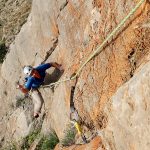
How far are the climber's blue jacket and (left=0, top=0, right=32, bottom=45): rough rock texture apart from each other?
17.2ft

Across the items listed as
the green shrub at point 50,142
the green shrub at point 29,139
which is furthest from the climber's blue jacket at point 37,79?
the green shrub at point 50,142

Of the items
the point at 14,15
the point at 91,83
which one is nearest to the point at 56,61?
the point at 91,83

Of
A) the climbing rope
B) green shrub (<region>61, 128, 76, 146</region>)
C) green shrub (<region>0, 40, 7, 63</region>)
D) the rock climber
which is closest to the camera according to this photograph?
the climbing rope

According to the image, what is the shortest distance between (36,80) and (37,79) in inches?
3.1

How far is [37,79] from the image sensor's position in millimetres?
16344

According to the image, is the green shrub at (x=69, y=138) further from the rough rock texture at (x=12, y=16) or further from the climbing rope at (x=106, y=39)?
the rough rock texture at (x=12, y=16)

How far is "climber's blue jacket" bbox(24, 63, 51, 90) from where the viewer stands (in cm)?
1600

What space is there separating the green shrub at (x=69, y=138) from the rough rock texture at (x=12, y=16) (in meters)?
9.26

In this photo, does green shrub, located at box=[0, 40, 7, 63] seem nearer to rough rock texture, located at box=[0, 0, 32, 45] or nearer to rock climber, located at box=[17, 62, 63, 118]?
rough rock texture, located at box=[0, 0, 32, 45]

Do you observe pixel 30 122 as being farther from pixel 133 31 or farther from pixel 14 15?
pixel 133 31

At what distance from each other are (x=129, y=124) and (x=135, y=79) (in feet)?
2.45

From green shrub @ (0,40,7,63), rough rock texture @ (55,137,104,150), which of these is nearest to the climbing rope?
rough rock texture @ (55,137,104,150)

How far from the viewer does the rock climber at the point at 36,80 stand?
16.0 meters

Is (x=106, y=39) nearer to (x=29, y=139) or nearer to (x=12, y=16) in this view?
(x=29, y=139)
